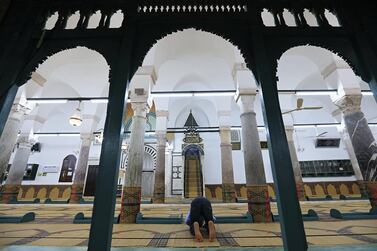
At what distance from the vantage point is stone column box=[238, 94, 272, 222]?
4.66 m

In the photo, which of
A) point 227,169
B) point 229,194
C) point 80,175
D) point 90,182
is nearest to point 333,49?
point 227,169

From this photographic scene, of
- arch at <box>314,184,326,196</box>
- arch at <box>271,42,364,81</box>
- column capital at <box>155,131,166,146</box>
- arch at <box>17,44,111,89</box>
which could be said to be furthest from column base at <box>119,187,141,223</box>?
arch at <box>314,184,326,196</box>

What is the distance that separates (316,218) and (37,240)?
16.8ft

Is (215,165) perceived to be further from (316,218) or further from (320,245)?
(320,245)

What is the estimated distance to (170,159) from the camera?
14.4m

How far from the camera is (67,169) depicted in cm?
1573

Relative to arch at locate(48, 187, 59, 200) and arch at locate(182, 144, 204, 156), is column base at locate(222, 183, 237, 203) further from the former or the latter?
arch at locate(48, 187, 59, 200)


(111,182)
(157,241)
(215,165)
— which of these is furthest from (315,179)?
(111,182)

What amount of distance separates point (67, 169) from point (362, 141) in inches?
697

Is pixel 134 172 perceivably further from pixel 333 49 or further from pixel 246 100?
pixel 333 49

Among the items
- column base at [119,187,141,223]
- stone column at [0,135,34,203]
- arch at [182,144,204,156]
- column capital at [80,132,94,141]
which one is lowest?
column base at [119,187,141,223]

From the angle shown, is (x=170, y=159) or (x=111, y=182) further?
(x=170, y=159)

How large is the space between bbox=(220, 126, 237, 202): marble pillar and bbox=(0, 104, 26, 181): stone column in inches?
322

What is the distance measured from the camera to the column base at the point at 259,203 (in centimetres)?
454
